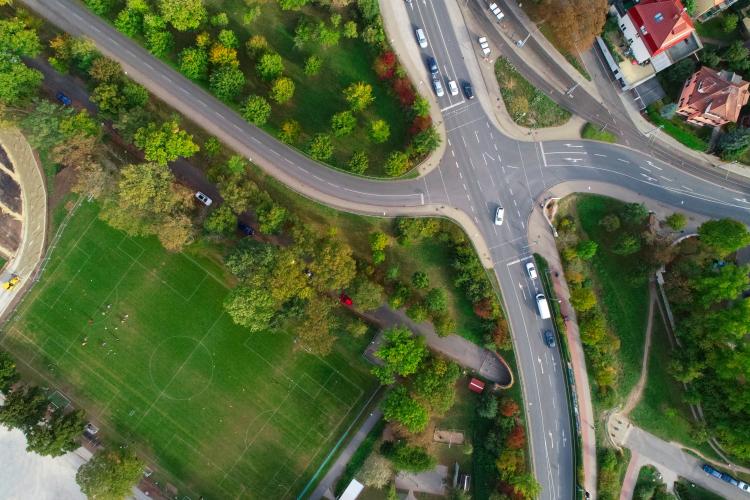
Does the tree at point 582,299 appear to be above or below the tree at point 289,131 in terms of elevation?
above

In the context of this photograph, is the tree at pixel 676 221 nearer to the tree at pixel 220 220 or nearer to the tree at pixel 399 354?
the tree at pixel 399 354

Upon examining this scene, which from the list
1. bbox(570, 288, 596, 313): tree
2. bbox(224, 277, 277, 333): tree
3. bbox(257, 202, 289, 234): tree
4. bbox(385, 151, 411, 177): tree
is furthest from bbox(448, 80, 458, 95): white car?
bbox(224, 277, 277, 333): tree

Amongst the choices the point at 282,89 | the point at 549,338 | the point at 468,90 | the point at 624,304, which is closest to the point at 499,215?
the point at 468,90

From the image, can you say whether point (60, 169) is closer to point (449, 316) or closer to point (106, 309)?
point (106, 309)

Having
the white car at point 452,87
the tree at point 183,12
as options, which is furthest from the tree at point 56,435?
the white car at point 452,87

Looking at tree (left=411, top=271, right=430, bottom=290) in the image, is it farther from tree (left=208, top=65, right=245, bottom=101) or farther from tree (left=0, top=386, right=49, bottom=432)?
tree (left=0, top=386, right=49, bottom=432)

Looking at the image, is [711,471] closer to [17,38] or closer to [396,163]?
[396,163]

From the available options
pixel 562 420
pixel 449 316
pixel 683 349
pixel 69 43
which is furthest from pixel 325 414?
pixel 69 43
